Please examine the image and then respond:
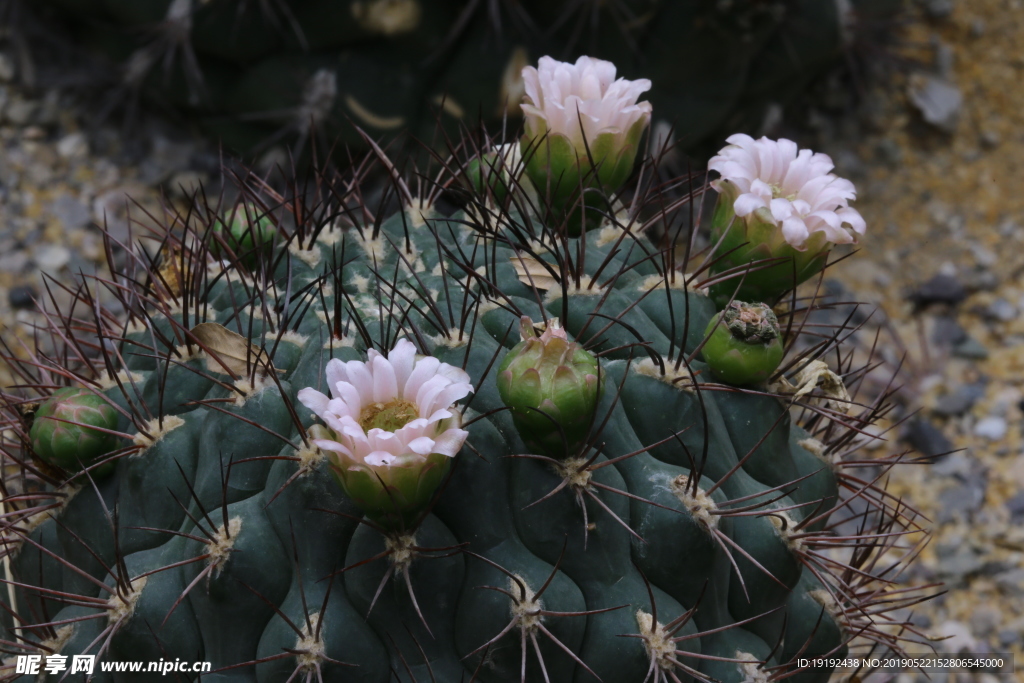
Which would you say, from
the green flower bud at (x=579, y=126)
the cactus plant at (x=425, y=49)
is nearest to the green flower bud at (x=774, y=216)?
the green flower bud at (x=579, y=126)

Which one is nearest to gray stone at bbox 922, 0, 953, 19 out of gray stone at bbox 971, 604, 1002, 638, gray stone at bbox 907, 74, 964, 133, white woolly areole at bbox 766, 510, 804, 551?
gray stone at bbox 907, 74, 964, 133

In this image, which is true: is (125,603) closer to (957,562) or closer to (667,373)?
(667,373)

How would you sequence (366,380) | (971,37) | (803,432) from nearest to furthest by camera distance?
(366,380) → (803,432) → (971,37)

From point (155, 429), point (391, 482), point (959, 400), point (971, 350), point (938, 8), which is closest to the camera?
point (391, 482)

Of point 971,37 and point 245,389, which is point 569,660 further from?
point 971,37

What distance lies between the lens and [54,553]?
3.83ft

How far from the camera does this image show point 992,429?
2496mm

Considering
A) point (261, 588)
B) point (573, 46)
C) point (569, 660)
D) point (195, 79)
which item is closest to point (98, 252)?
point (195, 79)

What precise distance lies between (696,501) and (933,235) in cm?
224

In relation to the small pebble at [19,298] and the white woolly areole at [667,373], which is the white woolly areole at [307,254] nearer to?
the white woolly areole at [667,373]

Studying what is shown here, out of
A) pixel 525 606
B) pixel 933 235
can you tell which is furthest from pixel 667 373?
pixel 933 235

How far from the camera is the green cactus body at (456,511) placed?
3.27 ft

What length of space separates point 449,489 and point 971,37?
3.01 metres

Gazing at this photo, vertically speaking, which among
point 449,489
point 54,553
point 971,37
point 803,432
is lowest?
point 971,37
